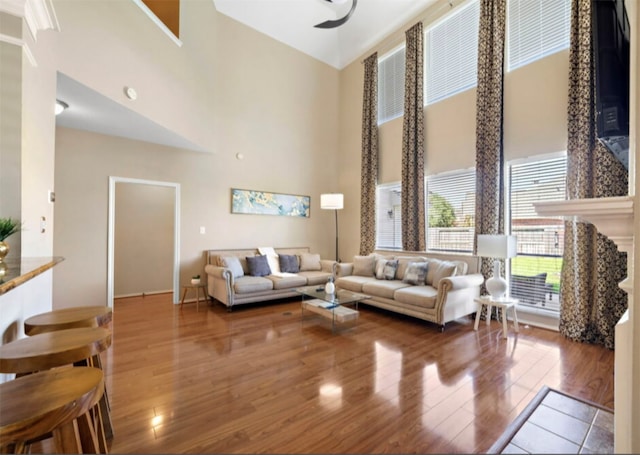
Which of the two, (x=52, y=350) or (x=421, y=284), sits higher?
(x=52, y=350)

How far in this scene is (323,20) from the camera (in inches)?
216

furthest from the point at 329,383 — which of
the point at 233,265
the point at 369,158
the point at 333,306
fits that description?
the point at 369,158

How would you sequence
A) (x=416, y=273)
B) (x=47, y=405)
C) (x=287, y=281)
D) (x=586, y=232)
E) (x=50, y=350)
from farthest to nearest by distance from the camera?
(x=287, y=281) → (x=416, y=273) → (x=586, y=232) → (x=50, y=350) → (x=47, y=405)

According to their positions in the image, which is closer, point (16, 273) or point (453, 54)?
point (16, 273)

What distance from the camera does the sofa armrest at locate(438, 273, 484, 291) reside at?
130 inches

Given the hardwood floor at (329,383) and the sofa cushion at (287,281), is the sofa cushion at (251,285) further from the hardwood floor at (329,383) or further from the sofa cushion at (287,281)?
the hardwood floor at (329,383)

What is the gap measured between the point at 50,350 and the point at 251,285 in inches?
121

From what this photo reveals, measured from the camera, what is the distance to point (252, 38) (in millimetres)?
5297

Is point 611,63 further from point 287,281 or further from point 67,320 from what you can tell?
point 287,281

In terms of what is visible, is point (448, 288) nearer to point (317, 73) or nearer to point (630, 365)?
point (630, 365)

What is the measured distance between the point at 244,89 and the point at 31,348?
516 cm

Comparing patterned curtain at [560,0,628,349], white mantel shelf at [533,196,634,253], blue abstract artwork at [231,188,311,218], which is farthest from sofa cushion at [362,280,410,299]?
white mantel shelf at [533,196,634,253]

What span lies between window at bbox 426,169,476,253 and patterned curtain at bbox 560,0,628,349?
1176mm

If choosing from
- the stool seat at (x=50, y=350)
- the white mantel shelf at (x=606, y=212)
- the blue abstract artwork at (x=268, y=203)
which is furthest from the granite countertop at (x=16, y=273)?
the blue abstract artwork at (x=268, y=203)
